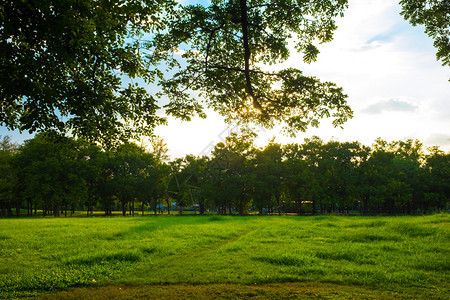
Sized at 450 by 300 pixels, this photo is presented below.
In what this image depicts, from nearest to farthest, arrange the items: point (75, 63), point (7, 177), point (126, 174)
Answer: point (75, 63), point (7, 177), point (126, 174)

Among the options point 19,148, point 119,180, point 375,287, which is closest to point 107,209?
point 119,180

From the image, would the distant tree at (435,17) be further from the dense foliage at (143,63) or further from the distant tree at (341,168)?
the distant tree at (341,168)

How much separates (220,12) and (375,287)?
9.77 m

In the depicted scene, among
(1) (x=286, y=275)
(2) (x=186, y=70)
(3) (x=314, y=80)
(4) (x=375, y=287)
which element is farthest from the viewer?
(2) (x=186, y=70)

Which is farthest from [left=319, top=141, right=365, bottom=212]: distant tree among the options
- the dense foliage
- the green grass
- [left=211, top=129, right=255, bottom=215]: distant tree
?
the dense foliage

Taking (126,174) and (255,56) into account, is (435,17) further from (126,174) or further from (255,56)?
(126,174)

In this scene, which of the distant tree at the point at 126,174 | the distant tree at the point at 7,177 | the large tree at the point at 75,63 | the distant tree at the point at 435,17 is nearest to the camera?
the large tree at the point at 75,63

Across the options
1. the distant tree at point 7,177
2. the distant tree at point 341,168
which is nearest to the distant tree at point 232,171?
the distant tree at point 341,168

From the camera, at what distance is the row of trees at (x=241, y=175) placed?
54.4m

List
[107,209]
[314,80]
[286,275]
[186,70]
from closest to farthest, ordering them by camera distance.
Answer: [286,275] < [314,80] < [186,70] < [107,209]

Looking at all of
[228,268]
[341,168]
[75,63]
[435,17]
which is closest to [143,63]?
[75,63]

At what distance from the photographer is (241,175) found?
62.3 metres

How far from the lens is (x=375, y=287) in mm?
7125

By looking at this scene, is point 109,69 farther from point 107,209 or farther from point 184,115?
point 107,209
